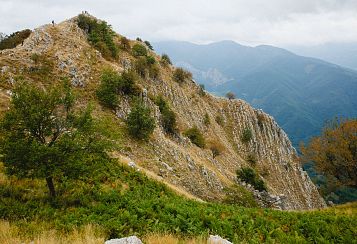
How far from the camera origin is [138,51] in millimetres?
72750

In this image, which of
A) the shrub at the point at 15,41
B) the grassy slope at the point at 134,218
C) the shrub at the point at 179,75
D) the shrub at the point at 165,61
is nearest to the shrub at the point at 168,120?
the shrub at the point at 179,75

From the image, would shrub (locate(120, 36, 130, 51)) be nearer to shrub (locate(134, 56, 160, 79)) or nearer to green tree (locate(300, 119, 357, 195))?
shrub (locate(134, 56, 160, 79))

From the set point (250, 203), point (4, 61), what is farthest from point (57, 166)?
point (250, 203)

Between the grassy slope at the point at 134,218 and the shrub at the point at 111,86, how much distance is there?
20412mm

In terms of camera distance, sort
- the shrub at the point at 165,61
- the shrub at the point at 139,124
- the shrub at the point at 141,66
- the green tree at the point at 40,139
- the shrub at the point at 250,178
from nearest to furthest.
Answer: the green tree at the point at 40,139, the shrub at the point at 139,124, the shrub at the point at 250,178, the shrub at the point at 141,66, the shrub at the point at 165,61

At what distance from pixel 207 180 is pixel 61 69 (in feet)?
85.9

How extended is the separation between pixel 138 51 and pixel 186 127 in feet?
77.8

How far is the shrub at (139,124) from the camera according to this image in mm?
37688

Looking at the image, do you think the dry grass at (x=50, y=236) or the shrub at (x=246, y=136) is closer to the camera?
the dry grass at (x=50, y=236)

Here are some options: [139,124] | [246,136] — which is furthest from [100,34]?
[246,136]

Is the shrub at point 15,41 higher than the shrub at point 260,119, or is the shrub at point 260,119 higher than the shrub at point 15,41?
the shrub at point 15,41

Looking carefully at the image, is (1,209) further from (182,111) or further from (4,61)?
(182,111)

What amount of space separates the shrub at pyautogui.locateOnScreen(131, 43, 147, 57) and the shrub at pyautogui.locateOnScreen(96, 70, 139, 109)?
91.3ft

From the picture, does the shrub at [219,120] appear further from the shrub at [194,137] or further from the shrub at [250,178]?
the shrub at [250,178]
